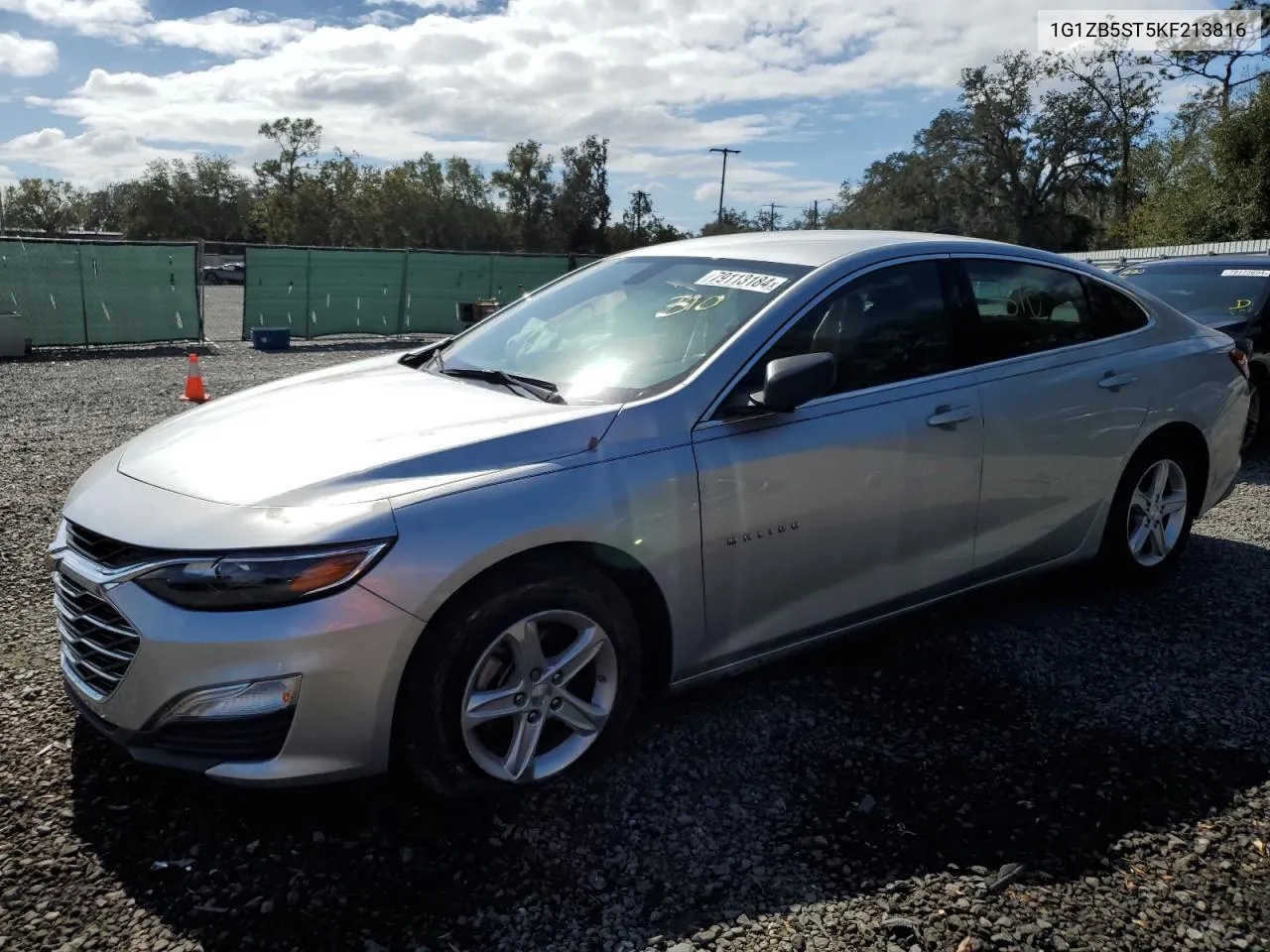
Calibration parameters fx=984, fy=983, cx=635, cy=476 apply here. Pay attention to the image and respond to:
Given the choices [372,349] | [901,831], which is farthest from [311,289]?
[901,831]

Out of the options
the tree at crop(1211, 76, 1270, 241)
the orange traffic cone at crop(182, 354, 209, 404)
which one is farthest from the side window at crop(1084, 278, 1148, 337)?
the tree at crop(1211, 76, 1270, 241)

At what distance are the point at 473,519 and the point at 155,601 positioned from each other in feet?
2.69

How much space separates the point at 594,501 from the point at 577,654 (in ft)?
1.50

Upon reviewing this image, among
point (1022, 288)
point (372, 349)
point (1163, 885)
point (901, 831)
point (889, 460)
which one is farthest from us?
point (372, 349)

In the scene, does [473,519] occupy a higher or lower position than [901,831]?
higher

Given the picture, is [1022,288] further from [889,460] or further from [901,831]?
[901,831]

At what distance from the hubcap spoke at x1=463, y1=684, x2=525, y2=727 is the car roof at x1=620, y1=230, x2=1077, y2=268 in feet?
6.11

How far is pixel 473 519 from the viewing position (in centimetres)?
262

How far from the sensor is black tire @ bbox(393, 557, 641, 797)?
2600 mm

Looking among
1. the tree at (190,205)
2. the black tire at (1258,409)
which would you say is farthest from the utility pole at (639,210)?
the black tire at (1258,409)

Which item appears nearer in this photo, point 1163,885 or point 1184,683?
point 1163,885

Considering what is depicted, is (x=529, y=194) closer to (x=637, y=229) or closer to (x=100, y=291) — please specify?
(x=637, y=229)

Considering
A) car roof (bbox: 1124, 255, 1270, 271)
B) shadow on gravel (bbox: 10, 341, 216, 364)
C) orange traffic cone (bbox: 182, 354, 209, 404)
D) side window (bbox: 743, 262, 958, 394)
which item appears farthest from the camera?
shadow on gravel (bbox: 10, 341, 216, 364)

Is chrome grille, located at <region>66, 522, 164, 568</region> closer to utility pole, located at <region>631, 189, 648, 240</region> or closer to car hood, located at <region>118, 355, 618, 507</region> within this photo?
car hood, located at <region>118, 355, 618, 507</region>
